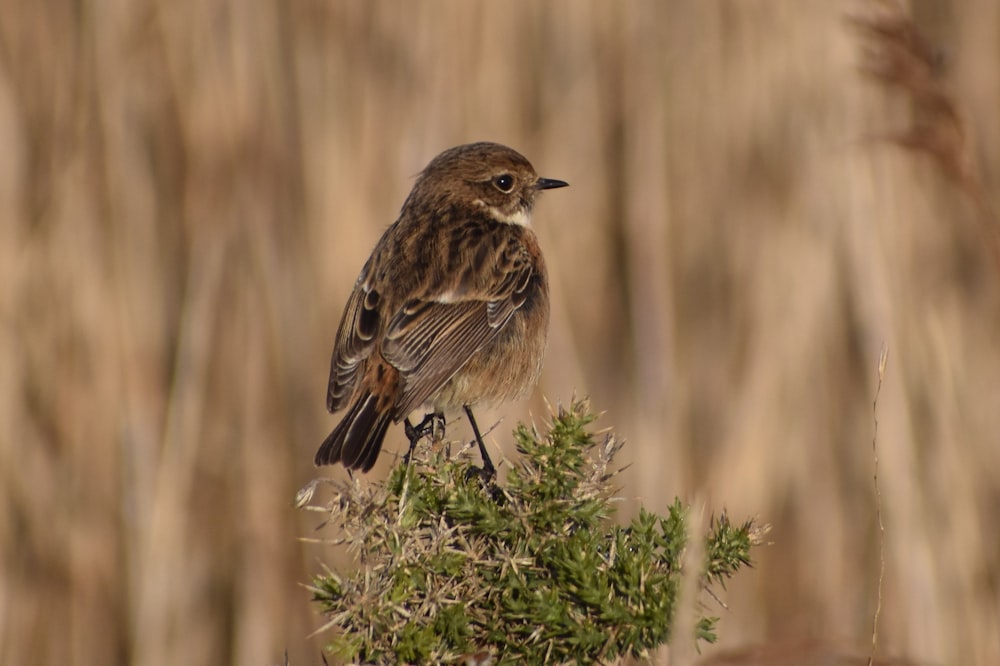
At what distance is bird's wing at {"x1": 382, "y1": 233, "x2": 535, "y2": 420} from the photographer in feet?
11.4

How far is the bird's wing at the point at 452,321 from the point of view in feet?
11.4

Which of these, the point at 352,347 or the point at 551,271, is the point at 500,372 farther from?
the point at 551,271

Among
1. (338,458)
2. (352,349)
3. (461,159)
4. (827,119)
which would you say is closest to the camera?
A: (338,458)

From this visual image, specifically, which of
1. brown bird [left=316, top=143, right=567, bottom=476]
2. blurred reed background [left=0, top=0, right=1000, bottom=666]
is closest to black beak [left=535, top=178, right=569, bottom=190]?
brown bird [left=316, top=143, right=567, bottom=476]

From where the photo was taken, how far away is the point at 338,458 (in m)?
3.17

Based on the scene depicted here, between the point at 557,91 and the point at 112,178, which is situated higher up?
the point at 557,91

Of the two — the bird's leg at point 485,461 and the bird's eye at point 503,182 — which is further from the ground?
the bird's eye at point 503,182

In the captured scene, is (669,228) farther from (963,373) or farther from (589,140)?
(963,373)

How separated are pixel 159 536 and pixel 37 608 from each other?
2.03ft

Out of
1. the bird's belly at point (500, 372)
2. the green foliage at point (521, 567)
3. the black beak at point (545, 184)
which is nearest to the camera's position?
the green foliage at point (521, 567)

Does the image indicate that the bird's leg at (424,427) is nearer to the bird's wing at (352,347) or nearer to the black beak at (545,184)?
the bird's wing at (352,347)

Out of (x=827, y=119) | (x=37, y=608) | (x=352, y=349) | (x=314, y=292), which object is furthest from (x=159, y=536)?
(x=827, y=119)

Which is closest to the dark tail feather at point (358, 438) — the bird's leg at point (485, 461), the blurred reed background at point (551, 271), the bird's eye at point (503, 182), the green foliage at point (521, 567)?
the bird's leg at point (485, 461)

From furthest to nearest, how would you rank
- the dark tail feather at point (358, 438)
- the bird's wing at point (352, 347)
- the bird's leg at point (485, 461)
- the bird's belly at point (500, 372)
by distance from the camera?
the bird's belly at point (500, 372) < the bird's wing at point (352, 347) < the dark tail feather at point (358, 438) < the bird's leg at point (485, 461)
